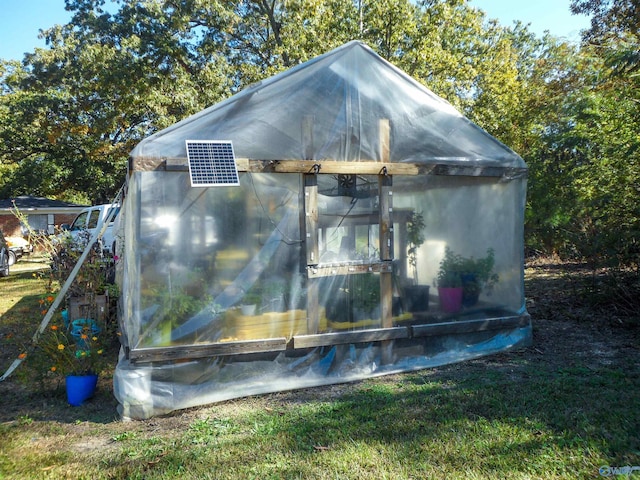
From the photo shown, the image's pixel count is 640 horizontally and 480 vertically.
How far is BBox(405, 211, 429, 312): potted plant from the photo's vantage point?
5180 mm

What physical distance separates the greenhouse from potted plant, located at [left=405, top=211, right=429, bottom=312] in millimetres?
17

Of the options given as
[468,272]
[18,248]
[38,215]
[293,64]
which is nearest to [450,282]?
[468,272]

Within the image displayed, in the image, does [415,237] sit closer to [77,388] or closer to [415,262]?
[415,262]

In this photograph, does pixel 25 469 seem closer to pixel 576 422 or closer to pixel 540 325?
pixel 576 422

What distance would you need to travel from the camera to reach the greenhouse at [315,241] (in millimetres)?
4289

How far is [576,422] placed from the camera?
356 cm

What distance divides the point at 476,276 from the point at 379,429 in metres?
2.47

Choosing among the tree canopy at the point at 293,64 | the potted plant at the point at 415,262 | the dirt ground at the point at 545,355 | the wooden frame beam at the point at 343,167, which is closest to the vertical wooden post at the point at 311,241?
the wooden frame beam at the point at 343,167

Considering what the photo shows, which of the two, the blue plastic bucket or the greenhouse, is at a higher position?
the greenhouse

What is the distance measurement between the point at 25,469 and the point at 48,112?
773 inches

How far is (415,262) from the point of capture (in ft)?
17.1

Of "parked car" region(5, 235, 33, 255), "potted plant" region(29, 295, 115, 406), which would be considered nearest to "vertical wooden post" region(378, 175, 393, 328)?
"potted plant" region(29, 295, 115, 406)

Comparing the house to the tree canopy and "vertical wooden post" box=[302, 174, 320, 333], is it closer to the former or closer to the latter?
the tree canopy

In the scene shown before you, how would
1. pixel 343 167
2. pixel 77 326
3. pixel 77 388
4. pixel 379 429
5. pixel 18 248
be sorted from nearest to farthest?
1. pixel 379 429
2. pixel 77 388
3. pixel 343 167
4. pixel 77 326
5. pixel 18 248
